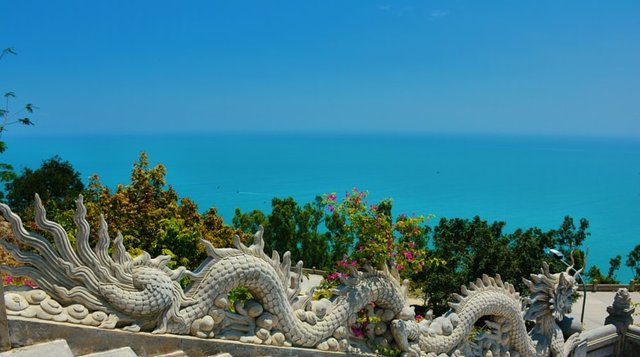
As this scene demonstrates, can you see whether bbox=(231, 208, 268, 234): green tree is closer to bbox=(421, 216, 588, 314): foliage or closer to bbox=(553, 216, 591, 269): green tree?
bbox=(421, 216, 588, 314): foliage

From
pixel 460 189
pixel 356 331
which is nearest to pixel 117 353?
pixel 356 331

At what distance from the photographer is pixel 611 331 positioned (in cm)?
825

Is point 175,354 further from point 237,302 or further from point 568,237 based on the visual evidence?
point 568,237

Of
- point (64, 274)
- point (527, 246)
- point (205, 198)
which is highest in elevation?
point (64, 274)

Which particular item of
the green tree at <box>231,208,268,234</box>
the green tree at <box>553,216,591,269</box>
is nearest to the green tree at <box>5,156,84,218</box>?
the green tree at <box>231,208,268,234</box>

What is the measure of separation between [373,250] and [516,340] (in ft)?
9.77

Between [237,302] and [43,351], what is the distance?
167 centimetres

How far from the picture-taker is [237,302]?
185 inches

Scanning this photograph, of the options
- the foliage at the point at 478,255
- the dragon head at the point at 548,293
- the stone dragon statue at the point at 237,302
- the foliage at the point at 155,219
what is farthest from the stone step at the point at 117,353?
the foliage at the point at 478,255

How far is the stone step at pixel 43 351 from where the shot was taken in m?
3.48

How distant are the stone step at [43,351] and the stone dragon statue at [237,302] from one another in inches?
8.9

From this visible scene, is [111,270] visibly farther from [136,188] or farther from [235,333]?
[136,188]

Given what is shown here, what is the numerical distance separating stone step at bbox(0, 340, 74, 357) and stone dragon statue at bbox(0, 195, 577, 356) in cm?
22

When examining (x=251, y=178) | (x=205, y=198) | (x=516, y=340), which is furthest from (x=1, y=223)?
(x=251, y=178)
